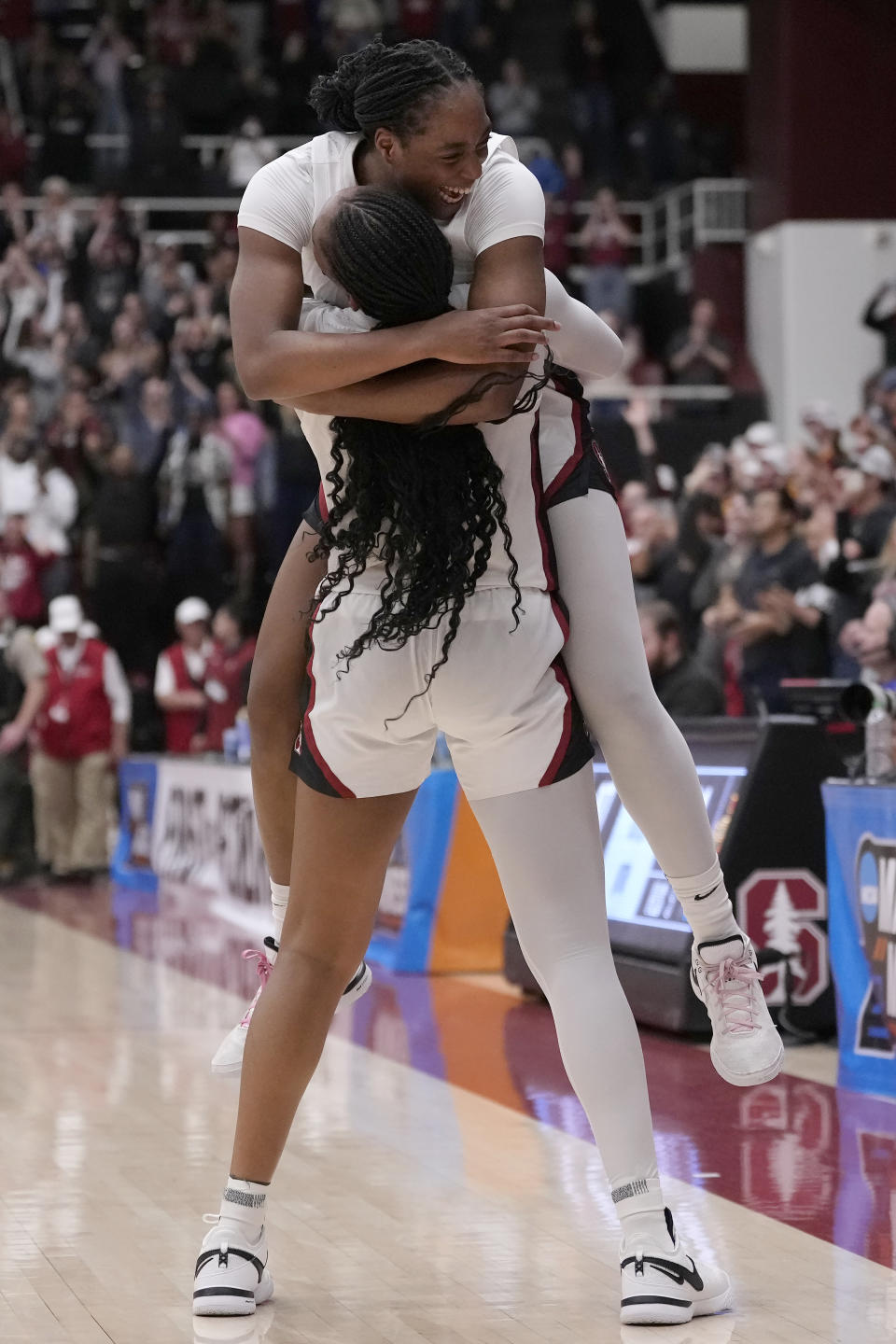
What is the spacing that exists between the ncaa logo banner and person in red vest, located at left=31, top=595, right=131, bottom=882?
8.44 m

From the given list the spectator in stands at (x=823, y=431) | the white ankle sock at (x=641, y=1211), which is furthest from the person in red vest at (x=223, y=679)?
the white ankle sock at (x=641, y=1211)

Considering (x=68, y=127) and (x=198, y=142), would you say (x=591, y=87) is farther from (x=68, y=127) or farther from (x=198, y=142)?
(x=68, y=127)

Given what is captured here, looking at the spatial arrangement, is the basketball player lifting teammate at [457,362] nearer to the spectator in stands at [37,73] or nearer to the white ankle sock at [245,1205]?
the white ankle sock at [245,1205]

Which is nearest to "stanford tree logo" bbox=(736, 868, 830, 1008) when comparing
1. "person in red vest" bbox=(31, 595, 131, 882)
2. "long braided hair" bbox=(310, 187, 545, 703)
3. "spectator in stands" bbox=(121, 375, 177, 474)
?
"long braided hair" bbox=(310, 187, 545, 703)

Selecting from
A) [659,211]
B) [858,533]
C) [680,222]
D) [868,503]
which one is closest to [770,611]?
[858,533]

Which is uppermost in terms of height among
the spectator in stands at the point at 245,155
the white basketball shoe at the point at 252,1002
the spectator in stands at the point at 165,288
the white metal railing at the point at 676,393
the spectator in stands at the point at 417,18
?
the spectator in stands at the point at 417,18

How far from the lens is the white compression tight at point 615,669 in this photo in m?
3.28

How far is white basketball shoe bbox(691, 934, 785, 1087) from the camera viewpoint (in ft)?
11.1

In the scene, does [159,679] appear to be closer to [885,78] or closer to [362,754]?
[885,78]

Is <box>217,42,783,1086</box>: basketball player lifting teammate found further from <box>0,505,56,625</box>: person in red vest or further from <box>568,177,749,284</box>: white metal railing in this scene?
<box>568,177,749,284</box>: white metal railing

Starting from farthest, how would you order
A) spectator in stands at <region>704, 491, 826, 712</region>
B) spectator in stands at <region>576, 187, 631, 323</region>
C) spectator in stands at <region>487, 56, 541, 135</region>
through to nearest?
spectator in stands at <region>487, 56, 541, 135</region> < spectator in stands at <region>576, 187, 631, 323</region> < spectator in stands at <region>704, 491, 826, 712</region>

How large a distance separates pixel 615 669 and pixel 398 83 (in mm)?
975

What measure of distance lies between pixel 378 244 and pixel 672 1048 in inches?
147

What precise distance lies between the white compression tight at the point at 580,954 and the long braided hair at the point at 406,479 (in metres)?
0.30
